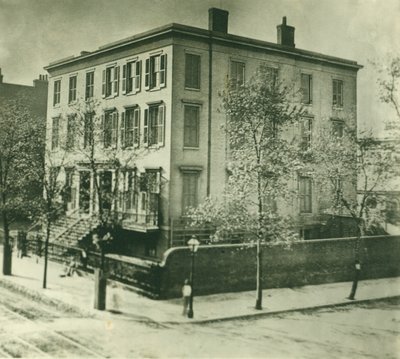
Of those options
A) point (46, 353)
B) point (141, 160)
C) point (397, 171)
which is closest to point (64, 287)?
point (141, 160)

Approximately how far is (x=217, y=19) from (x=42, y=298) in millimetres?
8685

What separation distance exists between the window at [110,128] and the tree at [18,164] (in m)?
2.14

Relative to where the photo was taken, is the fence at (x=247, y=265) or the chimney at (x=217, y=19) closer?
the chimney at (x=217, y=19)

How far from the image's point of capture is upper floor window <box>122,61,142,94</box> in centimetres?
1642

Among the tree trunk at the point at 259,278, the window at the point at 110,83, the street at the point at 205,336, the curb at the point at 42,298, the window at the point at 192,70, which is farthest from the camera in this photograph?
the window at the point at 110,83

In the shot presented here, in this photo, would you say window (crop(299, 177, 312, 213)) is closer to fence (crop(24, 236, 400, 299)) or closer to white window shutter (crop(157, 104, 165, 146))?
fence (crop(24, 236, 400, 299))

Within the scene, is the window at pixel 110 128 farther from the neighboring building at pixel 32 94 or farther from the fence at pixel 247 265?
the fence at pixel 247 265

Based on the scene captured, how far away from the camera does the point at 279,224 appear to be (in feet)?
44.3

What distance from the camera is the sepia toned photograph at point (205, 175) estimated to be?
10.4 m

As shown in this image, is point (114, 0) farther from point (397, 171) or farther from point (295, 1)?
point (397, 171)

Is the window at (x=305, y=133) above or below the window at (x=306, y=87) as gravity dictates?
below

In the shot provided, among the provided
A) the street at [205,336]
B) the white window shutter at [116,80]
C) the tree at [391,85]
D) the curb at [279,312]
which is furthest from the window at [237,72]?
the street at [205,336]

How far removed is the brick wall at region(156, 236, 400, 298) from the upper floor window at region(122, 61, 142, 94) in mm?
6265

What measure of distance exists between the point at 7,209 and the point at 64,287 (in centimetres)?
328
